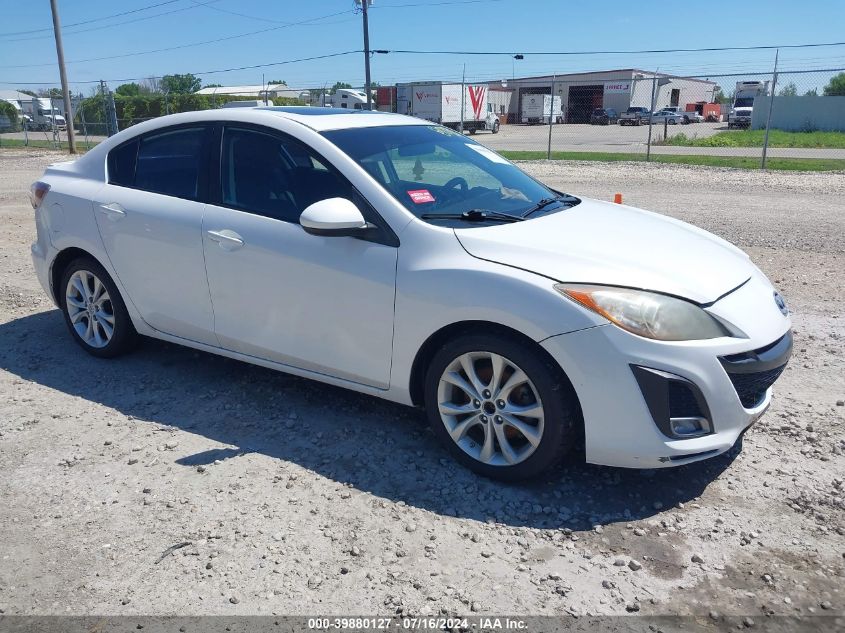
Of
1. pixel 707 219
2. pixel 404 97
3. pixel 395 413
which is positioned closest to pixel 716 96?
pixel 404 97

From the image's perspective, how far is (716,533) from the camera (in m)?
3.07

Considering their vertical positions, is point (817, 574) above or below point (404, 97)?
below

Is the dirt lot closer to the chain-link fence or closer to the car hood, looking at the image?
the car hood

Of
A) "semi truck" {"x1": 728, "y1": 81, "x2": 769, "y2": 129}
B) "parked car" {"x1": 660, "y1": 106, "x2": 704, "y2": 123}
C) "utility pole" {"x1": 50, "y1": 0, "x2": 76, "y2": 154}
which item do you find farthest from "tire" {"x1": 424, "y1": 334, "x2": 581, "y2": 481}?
"parked car" {"x1": 660, "y1": 106, "x2": 704, "y2": 123}

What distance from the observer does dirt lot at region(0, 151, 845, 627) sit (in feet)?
8.95

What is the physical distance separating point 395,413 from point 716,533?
6.18 ft

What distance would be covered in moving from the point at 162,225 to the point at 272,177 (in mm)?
822

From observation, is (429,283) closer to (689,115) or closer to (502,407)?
(502,407)

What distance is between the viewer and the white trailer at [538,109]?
171 ft

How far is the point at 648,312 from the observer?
3.09 metres

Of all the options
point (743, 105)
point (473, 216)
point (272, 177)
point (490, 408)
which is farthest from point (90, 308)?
point (743, 105)

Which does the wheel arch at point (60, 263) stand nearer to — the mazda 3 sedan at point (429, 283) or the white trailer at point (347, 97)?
the mazda 3 sedan at point (429, 283)

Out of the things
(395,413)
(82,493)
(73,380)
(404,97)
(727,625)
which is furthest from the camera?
(404,97)

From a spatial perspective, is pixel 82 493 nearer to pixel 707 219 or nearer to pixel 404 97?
pixel 707 219
